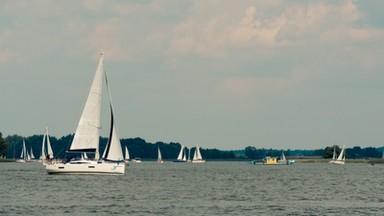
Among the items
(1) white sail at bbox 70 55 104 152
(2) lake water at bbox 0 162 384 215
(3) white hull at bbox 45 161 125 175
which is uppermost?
(1) white sail at bbox 70 55 104 152

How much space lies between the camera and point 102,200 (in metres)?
73.4

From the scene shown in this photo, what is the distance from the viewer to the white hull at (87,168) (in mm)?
108812

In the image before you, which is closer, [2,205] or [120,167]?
[2,205]

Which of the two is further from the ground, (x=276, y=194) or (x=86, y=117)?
(x=86, y=117)

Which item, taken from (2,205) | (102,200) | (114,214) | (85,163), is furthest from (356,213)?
(85,163)

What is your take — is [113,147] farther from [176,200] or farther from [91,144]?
[176,200]

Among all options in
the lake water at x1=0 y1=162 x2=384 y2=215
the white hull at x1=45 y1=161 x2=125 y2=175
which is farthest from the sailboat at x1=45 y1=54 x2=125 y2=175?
the lake water at x1=0 y1=162 x2=384 y2=215

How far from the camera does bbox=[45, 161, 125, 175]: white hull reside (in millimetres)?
108812

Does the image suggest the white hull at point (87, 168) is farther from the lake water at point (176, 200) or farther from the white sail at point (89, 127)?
the lake water at point (176, 200)

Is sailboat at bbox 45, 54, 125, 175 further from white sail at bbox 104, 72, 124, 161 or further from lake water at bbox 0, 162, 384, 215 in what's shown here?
lake water at bbox 0, 162, 384, 215

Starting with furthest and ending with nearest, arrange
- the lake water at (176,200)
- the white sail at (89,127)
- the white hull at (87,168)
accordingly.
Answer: the white sail at (89,127), the white hull at (87,168), the lake water at (176,200)

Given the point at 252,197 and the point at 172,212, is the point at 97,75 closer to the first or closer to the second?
the point at 252,197

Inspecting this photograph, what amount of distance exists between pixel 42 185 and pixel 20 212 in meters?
34.9

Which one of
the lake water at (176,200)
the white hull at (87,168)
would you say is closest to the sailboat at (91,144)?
the white hull at (87,168)
